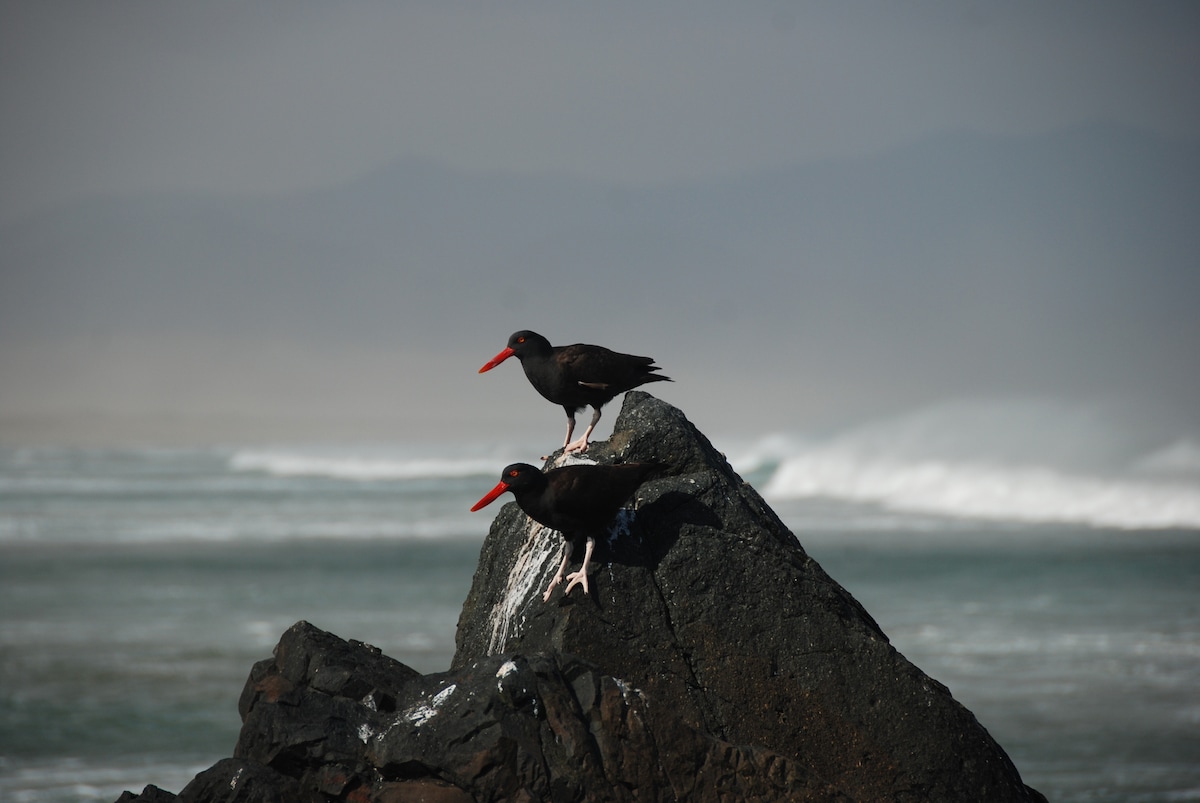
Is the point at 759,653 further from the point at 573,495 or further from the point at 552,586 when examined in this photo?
the point at 573,495

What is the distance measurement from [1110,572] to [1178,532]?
1278 cm

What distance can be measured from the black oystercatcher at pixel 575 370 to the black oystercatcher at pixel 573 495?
40.3 inches

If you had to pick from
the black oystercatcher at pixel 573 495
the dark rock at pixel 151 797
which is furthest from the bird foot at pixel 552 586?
the dark rock at pixel 151 797

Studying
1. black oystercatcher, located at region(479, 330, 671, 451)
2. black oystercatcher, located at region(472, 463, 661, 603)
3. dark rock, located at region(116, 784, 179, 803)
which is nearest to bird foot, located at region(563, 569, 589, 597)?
black oystercatcher, located at region(472, 463, 661, 603)

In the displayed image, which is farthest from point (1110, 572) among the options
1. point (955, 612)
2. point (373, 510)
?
point (373, 510)

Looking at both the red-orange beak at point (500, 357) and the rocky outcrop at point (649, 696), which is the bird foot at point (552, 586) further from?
the red-orange beak at point (500, 357)

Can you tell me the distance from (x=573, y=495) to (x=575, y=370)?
1335 mm

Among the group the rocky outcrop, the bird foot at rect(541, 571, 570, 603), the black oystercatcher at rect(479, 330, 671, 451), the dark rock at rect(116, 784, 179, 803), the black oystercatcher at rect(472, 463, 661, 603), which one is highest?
the black oystercatcher at rect(479, 330, 671, 451)

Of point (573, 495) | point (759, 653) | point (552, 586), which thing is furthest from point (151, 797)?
point (759, 653)

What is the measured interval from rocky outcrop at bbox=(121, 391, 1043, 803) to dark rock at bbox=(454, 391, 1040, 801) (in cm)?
1

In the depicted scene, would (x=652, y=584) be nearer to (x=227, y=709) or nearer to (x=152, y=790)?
(x=152, y=790)

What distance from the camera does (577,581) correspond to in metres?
6.14

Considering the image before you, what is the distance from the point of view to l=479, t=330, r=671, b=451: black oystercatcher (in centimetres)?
711

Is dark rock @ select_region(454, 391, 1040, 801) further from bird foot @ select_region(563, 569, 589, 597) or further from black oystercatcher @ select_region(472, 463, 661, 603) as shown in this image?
black oystercatcher @ select_region(472, 463, 661, 603)
